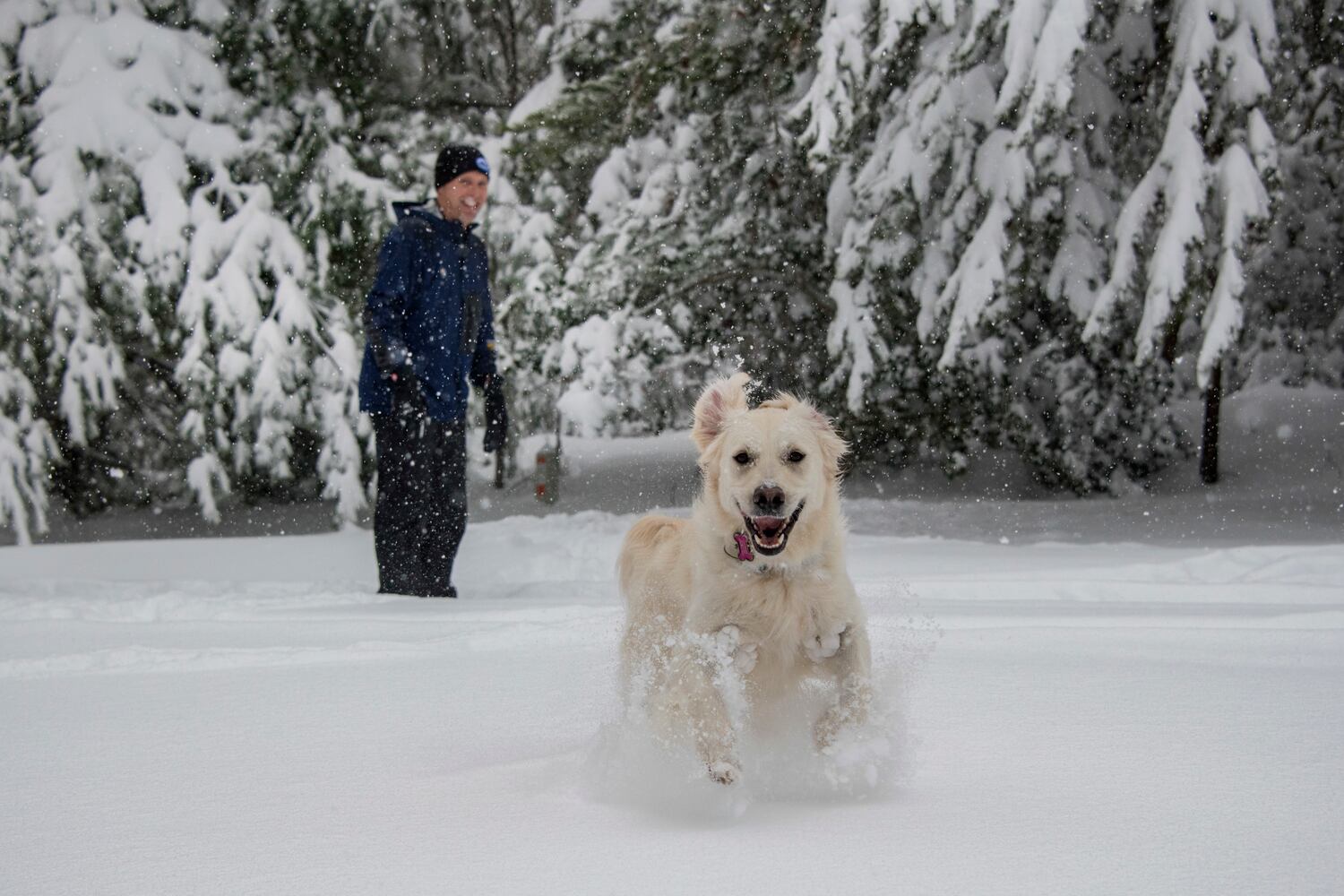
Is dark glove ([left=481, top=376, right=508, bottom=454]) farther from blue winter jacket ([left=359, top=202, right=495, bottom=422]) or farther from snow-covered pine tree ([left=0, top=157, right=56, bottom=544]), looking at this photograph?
snow-covered pine tree ([left=0, top=157, right=56, bottom=544])

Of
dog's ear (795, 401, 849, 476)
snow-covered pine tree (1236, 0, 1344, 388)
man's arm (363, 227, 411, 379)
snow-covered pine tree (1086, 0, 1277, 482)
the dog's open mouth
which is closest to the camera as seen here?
the dog's open mouth

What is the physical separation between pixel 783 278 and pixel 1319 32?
170 inches

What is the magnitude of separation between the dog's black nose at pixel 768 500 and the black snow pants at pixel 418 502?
3.23m

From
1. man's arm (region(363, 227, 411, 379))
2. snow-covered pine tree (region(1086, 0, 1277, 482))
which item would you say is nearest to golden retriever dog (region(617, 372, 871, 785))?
man's arm (region(363, 227, 411, 379))

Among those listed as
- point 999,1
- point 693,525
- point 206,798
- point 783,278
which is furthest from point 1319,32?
point 206,798

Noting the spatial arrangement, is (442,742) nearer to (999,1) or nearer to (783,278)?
(999,1)

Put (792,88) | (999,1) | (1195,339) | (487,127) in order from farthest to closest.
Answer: (1195,339) → (487,127) → (792,88) → (999,1)

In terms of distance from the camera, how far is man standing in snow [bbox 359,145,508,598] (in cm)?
563

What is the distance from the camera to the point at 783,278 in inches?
401

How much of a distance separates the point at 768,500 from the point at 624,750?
26.8 inches

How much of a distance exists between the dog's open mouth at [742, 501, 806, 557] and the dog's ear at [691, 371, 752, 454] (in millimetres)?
458

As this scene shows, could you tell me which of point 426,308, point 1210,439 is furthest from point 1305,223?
point 426,308

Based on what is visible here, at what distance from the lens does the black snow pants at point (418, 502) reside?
5711 mm

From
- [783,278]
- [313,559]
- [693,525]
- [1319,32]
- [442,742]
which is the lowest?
[313,559]
